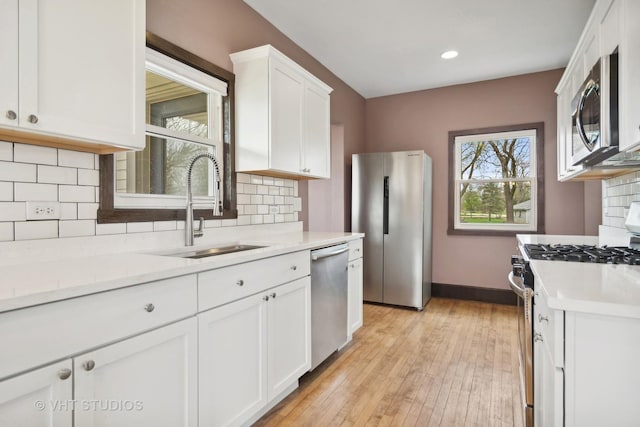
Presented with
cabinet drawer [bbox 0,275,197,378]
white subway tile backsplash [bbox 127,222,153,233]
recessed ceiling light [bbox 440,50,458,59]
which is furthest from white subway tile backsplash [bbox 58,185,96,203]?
recessed ceiling light [bbox 440,50,458,59]

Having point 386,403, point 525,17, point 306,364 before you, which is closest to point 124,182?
point 306,364

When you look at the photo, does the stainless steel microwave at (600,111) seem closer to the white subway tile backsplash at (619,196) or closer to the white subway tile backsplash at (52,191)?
the white subway tile backsplash at (619,196)

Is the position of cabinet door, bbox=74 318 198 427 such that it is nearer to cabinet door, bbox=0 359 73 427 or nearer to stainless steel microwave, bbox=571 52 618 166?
cabinet door, bbox=0 359 73 427

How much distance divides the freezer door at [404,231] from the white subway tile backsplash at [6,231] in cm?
335

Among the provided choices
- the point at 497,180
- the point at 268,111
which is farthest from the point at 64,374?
the point at 497,180

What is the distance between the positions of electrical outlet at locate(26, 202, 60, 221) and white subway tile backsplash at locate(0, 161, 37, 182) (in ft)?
0.34

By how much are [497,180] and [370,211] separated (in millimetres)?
1632

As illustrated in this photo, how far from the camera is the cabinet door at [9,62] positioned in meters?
1.12

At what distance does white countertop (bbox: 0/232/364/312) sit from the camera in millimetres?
920

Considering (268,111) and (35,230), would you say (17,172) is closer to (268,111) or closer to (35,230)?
(35,230)

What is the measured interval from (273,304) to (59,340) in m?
1.05

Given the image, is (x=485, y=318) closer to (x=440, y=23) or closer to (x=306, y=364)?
(x=306, y=364)

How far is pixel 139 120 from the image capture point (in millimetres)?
1550

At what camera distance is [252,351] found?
5.67 ft
